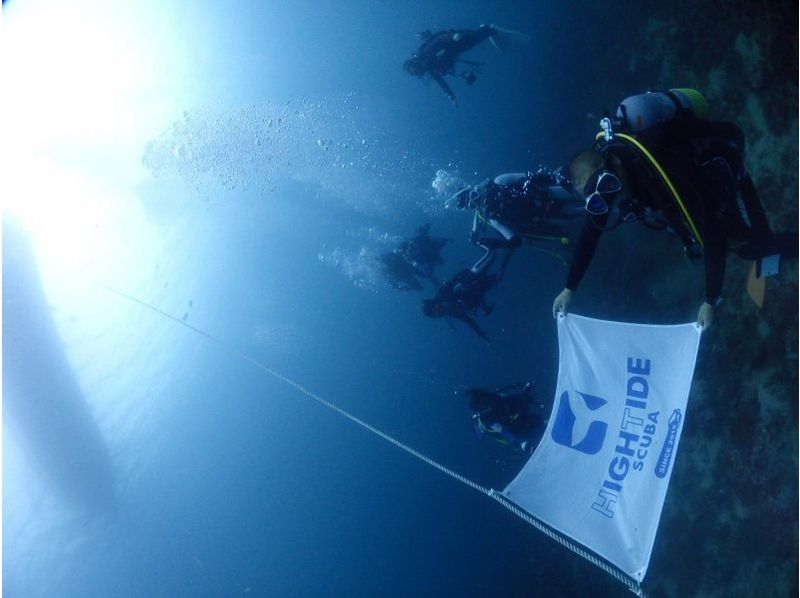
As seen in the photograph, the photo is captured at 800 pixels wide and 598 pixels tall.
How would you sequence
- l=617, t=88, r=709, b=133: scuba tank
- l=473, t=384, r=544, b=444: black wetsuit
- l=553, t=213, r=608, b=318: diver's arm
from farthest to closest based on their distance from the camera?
l=473, t=384, r=544, b=444: black wetsuit
l=553, t=213, r=608, b=318: diver's arm
l=617, t=88, r=709, b=133: scuba tank

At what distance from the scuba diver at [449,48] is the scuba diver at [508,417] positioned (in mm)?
5413

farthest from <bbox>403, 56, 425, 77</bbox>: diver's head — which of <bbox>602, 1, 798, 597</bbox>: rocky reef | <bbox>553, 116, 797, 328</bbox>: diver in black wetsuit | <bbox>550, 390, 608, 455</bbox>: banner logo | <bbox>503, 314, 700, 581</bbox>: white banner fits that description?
<bbox>550, 390, 608, 455</bbox>: banner logo

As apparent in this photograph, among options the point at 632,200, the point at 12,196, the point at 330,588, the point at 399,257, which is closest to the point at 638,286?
the point at 632,200

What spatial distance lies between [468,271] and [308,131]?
777cm

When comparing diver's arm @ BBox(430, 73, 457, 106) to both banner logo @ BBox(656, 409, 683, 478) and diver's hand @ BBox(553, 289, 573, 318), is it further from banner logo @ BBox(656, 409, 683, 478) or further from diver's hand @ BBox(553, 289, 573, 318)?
banner logo @ BBox(656, 409, 683, 478)

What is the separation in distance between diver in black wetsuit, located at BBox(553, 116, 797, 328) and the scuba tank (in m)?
0.05

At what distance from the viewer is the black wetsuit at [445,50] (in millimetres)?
7697

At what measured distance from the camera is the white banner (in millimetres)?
2672

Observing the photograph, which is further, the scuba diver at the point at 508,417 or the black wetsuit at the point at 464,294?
Answer: the black wetsuit at the point at 464,294

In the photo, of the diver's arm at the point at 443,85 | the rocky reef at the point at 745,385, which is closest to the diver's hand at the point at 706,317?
the rocky reef at the point at 745,385

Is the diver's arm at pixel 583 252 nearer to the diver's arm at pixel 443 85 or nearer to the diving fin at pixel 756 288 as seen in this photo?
the diving fin at pixel 756 288

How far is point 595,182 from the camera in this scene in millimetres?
2699

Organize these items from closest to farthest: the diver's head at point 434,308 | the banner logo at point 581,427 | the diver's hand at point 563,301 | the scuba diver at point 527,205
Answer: the banner logo at point 581,427 < the diver's hand at point 563,301 < the scuba diver at point 527,205 < the diver's head at point 434,308

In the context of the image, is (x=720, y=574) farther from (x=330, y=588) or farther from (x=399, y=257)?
(x=330, y=588)
